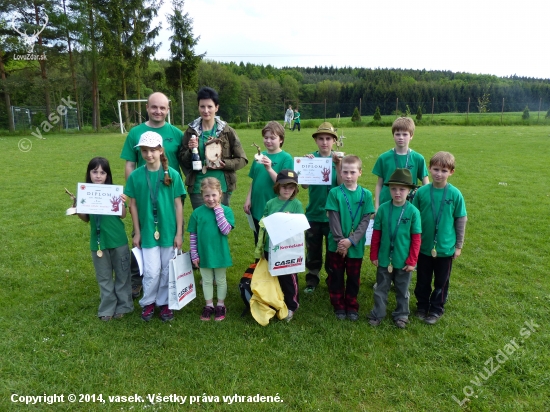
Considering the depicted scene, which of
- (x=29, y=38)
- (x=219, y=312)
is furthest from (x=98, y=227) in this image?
(x=29, y=38)

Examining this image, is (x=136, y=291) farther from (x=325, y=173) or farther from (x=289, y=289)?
(x=325, y=173)

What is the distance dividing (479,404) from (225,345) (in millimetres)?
2153

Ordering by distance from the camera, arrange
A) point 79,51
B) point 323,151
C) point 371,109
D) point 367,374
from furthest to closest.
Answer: point 371,109 < point 79,51 < point 323,151 < point 367,374

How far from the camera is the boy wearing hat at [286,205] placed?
150 inches

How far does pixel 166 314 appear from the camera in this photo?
13.1 ft

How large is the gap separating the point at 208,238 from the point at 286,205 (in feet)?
2.90

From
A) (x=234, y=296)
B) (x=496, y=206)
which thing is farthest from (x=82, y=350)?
(x=496, y=206)

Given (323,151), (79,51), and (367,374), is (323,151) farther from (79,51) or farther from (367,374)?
(79,51)

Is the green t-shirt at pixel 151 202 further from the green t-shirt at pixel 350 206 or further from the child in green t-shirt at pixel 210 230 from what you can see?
the green t-shirt at pixel 350 206

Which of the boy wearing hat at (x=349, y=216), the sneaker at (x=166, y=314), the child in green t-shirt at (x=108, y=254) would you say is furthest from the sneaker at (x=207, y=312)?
the boy wearing hat at (x=349, y=216)

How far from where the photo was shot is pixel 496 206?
799 cm

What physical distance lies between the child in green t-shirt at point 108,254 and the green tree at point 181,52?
34685 millimetres

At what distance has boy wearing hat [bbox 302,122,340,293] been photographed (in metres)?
4.23

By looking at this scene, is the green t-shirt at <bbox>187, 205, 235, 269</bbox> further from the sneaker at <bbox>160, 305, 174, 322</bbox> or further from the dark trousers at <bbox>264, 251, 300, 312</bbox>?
the sneaker at <bbox>160, 305, 174, 322</bbox>
